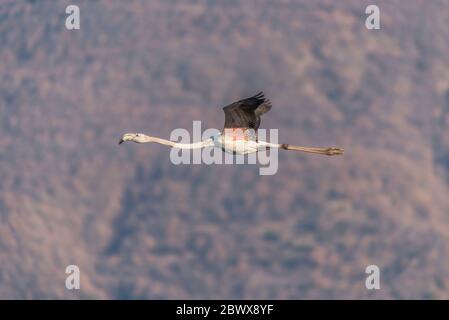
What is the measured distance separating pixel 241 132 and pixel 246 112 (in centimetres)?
131

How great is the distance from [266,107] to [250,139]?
1.56 meters

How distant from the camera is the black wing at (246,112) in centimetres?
4950

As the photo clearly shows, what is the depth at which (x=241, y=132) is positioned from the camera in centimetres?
5100

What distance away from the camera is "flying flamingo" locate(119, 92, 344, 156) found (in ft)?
163

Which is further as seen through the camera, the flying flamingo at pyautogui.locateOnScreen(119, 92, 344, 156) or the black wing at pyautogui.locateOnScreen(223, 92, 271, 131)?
the flying flamingo at pyautogui.locateOnScreen(119, 92, 344, 156)

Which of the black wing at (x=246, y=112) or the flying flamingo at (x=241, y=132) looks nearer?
the black wing at (x=246, y=112)

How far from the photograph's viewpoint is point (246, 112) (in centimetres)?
5000

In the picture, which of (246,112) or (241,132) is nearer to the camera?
(246,112)

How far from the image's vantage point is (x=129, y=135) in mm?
52125

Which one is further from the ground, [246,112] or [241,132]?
[246,112]

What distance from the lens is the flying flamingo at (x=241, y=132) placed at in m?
49.8
